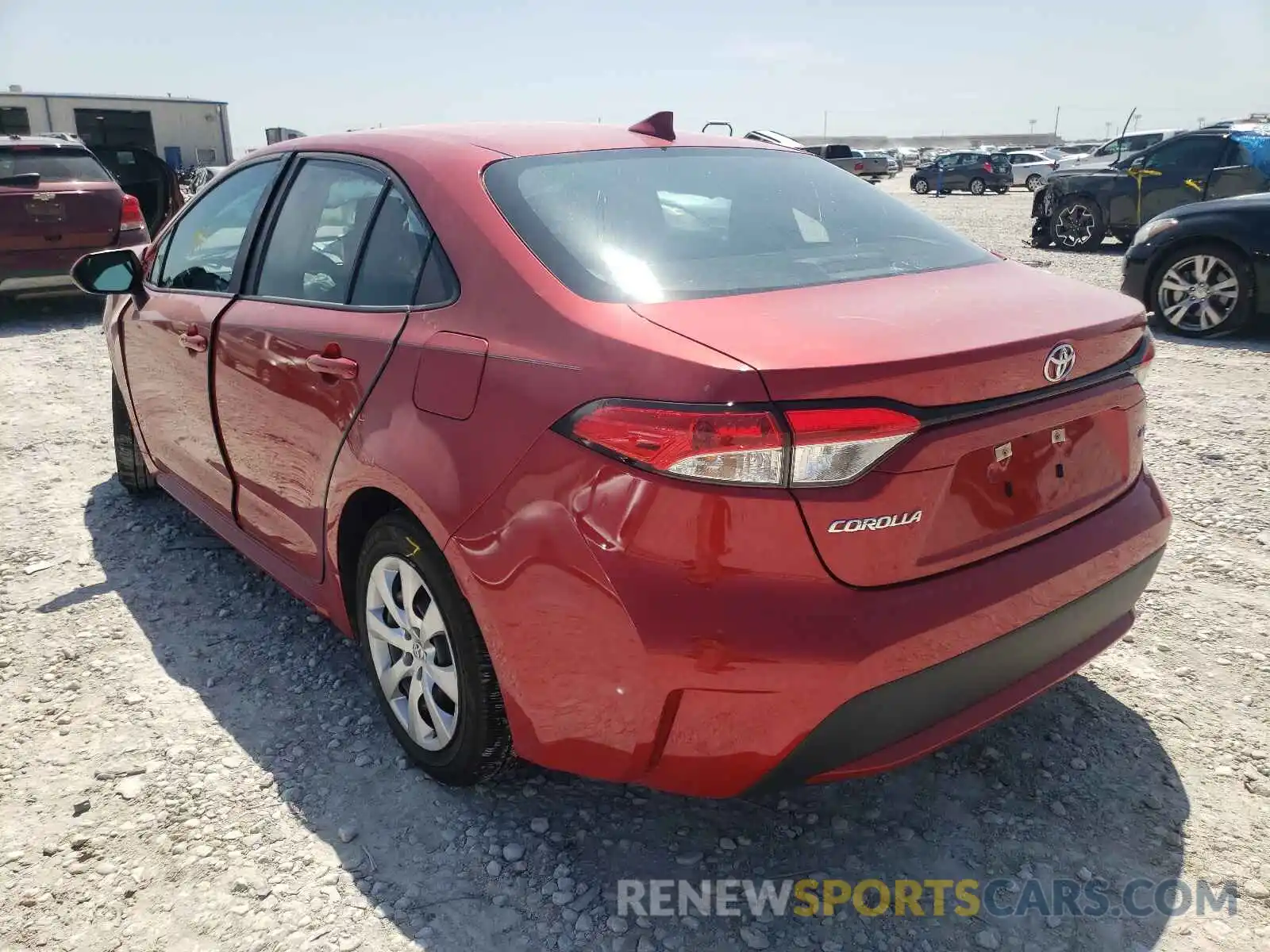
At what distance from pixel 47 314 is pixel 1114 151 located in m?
18.9

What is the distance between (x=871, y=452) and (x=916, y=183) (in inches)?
1424

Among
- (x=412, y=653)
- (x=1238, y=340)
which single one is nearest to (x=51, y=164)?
(x=412, y=653)

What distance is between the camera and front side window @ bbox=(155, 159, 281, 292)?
317cm

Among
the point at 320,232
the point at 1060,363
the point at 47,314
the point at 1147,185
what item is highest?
the point at 1147,185

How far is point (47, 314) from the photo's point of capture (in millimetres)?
9867

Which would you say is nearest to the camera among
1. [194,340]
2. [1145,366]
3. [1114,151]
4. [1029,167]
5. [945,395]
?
[945,395]

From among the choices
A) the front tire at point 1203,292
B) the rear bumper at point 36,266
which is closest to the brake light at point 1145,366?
the front tire at point 1203,292

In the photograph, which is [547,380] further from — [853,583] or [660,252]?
[853,583]

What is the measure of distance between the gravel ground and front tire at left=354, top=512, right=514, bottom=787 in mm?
163

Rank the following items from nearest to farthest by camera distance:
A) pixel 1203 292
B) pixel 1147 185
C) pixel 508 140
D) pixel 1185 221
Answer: pixel 508 140 < pixel 1185 221 < pixel 1203 292 < pixel 1147 185

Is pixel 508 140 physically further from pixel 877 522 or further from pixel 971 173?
pixel 971 173

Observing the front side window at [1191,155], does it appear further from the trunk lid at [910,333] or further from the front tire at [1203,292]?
the trunk lid at [910,333]

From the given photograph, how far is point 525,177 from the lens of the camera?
2348 mm

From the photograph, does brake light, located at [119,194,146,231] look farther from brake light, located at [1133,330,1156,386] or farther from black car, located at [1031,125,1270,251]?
black car, located at [1031,125,1270,251]
